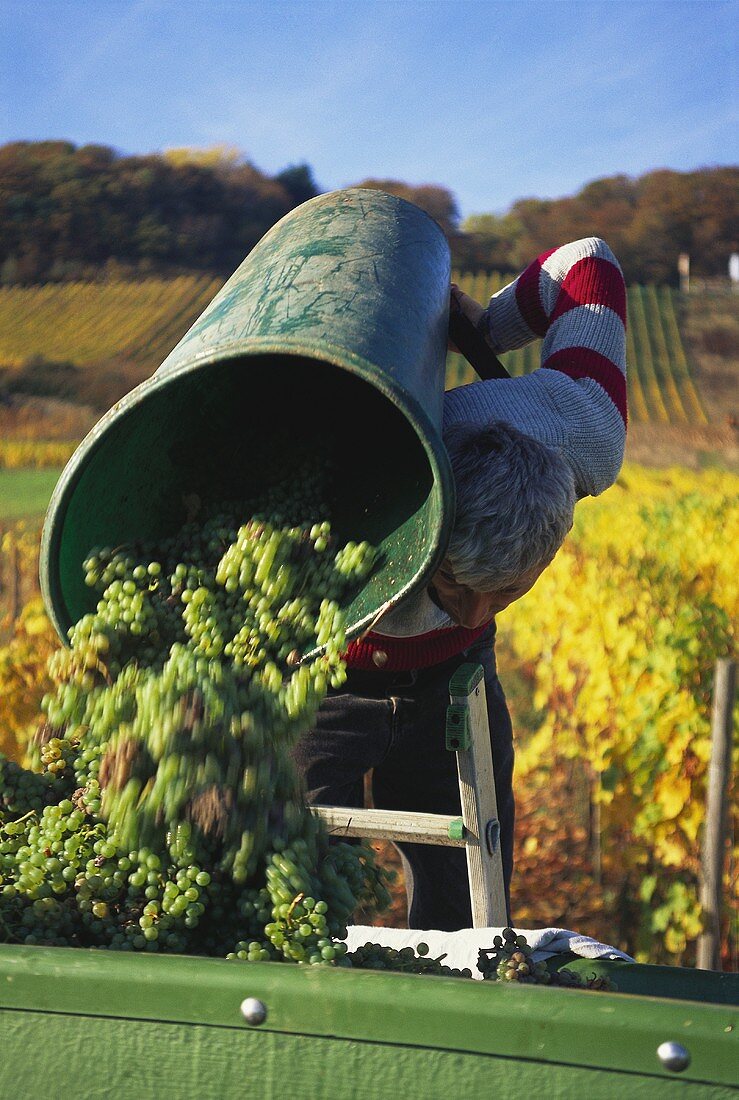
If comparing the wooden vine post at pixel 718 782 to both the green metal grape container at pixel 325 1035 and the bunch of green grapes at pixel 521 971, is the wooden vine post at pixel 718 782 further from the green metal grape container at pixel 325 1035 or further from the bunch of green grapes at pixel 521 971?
the green metal grape container at pixel 325 1035

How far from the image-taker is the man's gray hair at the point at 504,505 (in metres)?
1.81

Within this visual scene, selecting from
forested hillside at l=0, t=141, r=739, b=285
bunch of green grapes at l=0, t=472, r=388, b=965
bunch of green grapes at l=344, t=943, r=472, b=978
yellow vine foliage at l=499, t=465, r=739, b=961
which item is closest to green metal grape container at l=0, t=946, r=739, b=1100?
bunch of green grapes at l=0, t=472, r=388, b=965

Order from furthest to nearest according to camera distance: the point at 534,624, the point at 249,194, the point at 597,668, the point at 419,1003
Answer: the point at 249,194
the point at 534,624
the point at 597,668
the point at 419,1003

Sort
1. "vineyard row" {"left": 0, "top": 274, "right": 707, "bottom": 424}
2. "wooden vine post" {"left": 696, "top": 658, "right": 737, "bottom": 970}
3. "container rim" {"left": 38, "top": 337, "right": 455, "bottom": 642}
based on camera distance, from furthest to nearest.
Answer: "vineyard row" {"left": 0, "top": 274, "right": 707, "bottom": 424}, "wooden vine post" {"left": 696, "top": 658, "right": 737, "bottom": 970}, "container rim" {"left": 38, "top": 337, "right": 455, "bottom": 642}

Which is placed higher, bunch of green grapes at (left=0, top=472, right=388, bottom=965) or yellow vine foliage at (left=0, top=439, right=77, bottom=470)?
bunch of green grapes at (left=0, top=472, right=388, bottom=965)

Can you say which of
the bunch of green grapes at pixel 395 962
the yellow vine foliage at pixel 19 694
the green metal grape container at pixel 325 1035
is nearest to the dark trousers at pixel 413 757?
the bunch of green grapes at pixel 395 962

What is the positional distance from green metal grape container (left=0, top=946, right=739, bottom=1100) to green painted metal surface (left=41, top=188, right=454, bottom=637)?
2.69 feet

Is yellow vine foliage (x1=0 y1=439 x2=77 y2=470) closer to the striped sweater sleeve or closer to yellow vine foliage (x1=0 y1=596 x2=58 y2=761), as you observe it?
yellow vine foliage (x1=0 y1=596 x2=58 y2=761)

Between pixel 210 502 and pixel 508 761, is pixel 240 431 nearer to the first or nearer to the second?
pixel 210 502

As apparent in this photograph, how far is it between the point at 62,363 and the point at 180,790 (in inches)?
795

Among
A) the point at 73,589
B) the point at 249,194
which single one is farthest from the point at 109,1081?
the point at 249,194

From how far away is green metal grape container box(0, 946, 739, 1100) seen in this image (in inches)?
40.8

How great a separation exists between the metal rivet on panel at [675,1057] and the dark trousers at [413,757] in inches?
54.7

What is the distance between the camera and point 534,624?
18.9 feet
